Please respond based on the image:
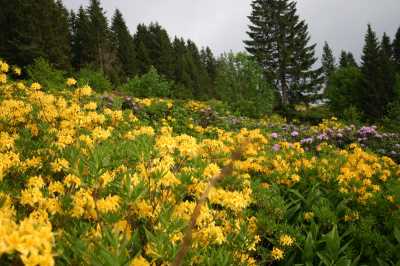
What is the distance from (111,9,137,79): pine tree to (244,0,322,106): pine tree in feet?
51.5

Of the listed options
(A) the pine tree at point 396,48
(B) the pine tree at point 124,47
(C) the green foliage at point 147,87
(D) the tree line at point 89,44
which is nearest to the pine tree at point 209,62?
(D) the tree line at point 89,44

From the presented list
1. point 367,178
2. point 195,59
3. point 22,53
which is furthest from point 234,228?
point 195,59

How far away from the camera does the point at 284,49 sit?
35469 mm

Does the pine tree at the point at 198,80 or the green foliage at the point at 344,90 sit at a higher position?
the pine tree at the point at 198,80

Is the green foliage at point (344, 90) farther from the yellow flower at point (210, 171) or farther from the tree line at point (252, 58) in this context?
the yellow flower at point (210, 171)

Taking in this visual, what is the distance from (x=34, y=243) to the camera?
1.41 m

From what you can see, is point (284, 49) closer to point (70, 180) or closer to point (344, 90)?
point (344, 90)

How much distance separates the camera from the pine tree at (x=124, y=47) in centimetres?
4459

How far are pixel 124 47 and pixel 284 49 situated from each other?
21.1 m

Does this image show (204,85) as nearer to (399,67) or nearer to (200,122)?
(399,67)

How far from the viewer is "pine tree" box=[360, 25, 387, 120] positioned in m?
32.6

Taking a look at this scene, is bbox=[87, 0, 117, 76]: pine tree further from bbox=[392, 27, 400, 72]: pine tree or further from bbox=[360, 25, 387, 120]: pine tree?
bbox=[392, 27, 400, 72]: pine tree

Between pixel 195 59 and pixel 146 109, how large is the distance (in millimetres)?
54384

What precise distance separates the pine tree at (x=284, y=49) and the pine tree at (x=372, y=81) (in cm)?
433
